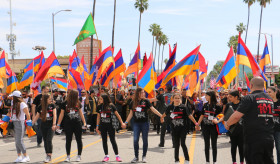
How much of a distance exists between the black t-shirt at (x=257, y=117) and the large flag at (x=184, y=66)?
24.1 ft

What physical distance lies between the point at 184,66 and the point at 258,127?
7.81 metres

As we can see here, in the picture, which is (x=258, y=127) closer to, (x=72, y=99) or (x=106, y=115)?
(x=106, y=115)

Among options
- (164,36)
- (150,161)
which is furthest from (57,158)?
(164,36)

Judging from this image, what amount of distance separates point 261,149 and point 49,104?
20.2ft

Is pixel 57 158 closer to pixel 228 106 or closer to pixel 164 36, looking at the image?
pixel 228 106

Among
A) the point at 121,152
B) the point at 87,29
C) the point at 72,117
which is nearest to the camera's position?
the point at 72,117

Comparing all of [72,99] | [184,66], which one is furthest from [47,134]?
[184,66]

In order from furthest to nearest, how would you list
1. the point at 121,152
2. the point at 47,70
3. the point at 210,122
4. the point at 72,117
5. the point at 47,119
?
1. the point at 47,70
2. the point at 121,152
3. the point at 47,119
4. the point at 72,117
5. the point at 210,122

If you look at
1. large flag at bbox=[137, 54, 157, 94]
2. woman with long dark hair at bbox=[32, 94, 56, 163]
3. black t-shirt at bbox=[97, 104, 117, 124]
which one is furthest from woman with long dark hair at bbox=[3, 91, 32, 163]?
large flag at bbox=[137, 54, 157, 94]

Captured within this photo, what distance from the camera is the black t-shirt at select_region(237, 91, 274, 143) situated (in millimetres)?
6020

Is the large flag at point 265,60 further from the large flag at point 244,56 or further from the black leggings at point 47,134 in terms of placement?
the black leggings at point 47,134

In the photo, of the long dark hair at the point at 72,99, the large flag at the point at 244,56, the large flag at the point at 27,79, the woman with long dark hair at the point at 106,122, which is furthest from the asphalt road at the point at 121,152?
the large flag at the point at 27,79

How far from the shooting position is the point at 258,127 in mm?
6035

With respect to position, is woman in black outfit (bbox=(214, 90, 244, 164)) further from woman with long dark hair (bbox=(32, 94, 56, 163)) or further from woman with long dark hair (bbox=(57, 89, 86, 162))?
woman with long dark hair (bbox=(32, 94, 56, 163))
